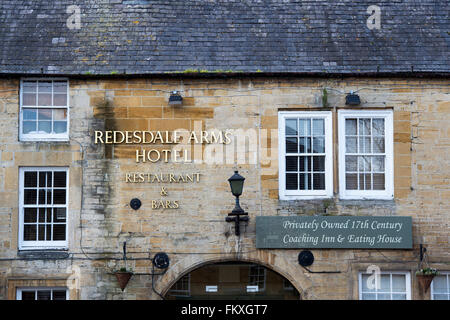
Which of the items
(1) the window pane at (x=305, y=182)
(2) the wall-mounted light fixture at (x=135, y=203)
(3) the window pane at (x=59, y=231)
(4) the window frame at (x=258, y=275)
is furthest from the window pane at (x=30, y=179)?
(4) the window frame at (x=258, y=275)

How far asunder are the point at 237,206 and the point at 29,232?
4.10 metres

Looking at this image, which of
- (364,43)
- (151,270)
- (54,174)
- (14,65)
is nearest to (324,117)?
(364,43)

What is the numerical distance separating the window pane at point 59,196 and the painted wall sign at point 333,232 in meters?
3.81

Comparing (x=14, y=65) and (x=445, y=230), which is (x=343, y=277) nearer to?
(x=445, y=230)

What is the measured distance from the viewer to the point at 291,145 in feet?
40.5

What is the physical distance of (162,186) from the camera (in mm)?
12156

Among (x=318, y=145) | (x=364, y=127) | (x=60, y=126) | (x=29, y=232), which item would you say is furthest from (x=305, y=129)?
(x=29, y=232)

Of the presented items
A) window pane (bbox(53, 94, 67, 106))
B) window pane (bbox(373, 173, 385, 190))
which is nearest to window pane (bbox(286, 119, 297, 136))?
window pane (bbox(373, 173, 385, 190))

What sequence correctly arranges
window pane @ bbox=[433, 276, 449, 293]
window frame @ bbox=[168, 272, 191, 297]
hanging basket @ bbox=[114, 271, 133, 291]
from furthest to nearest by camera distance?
1. window frame @ bbox=[168, 272, 191, 297]
2. window pane @ bbox=[433, 276, 449, 293]
3. hanging basket @ bbox=[114, 271, 133, 291]

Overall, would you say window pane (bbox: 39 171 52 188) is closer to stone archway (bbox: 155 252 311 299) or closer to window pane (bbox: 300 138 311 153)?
stone archway (bbox: 155 252 311 299)

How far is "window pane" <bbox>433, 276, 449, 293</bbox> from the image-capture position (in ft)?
39.5

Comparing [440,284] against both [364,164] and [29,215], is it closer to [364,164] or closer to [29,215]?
[364,164]

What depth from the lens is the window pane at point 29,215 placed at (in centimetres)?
1219

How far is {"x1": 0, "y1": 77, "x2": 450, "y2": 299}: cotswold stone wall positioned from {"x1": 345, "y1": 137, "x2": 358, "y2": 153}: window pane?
36 cm
